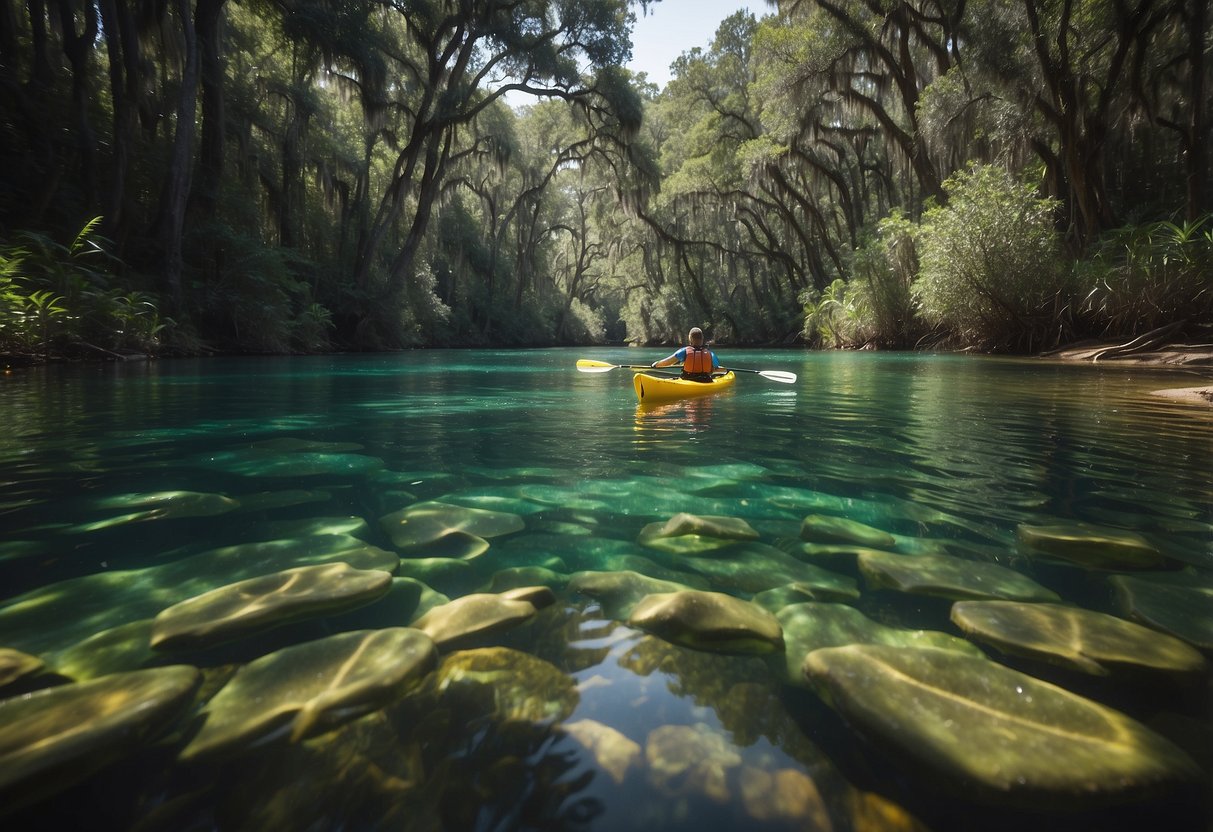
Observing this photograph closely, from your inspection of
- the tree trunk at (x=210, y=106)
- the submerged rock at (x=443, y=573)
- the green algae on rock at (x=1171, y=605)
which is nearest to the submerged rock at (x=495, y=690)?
the submerged rock at (x=443, y=573)

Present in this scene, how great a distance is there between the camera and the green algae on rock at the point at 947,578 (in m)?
1.89

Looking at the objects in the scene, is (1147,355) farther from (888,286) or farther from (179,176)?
(179,176)

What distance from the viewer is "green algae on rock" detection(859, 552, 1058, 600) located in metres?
1.89

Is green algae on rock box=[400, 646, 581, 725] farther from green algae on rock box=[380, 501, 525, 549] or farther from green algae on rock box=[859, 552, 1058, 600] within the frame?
green algae on rock box=[859, 552, 1058, 600]

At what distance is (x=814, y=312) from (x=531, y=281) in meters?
20.5

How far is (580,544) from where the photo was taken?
242cm

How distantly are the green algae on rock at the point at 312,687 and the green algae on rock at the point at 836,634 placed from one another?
39.0 inches

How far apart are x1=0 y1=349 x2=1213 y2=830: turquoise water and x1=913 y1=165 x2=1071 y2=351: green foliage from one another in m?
9.13

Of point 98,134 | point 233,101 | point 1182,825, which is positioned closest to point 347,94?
point 233,101

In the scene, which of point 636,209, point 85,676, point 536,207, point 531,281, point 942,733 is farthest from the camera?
point 531,281

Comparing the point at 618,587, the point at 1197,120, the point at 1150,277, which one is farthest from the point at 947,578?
the point at 1197,120

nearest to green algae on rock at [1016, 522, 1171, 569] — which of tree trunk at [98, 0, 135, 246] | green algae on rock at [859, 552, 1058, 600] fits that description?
green algae on rock at [859, 552, 1058, 600]

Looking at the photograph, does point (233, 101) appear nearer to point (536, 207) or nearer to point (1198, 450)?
point (536, 207)

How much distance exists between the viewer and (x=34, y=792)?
99 centimetres
